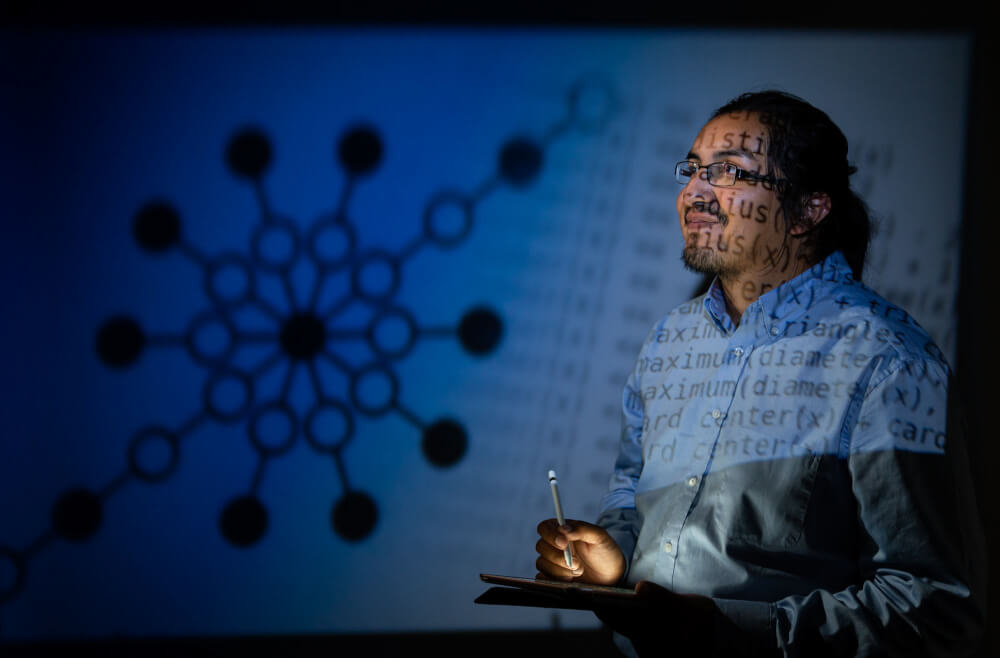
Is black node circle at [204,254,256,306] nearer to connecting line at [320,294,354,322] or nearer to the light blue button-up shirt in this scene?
connecting line at [320,294,354,322]

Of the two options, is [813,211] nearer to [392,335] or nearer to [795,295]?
[795,295]

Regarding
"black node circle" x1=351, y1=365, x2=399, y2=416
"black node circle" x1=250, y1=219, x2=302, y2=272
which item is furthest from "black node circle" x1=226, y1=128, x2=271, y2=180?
"black node circle" x1=351, y1=365, x2=399, y2=416

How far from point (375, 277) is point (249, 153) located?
509mm

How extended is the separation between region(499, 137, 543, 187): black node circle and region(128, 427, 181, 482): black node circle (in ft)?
3.94

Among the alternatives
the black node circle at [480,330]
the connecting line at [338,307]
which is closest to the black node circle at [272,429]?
the connecting line at [338,307]

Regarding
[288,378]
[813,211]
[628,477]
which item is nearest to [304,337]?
[288,378]

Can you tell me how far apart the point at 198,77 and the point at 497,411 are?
1.29 meters

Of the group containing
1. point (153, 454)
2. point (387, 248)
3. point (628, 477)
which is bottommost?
point (153, 454)

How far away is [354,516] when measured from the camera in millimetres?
2188

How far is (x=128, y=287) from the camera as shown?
2236mm

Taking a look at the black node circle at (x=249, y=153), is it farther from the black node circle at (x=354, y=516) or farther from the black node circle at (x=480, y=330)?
the black node circle at (x=354, y=516)

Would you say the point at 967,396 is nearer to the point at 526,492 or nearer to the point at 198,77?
the point at 526,492

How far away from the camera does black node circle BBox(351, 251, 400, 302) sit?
2.23 metres

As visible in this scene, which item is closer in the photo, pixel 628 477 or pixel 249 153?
pixel 628 477
